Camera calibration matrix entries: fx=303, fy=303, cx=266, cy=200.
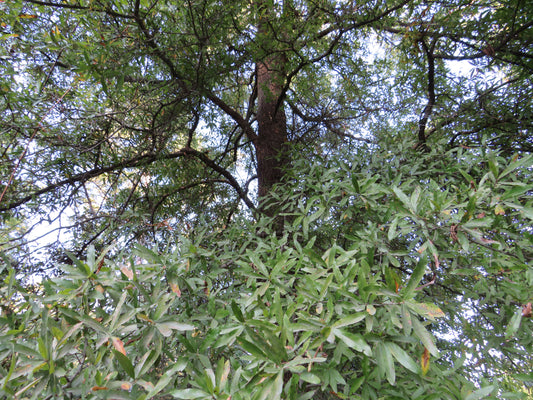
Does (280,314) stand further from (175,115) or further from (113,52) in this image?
(175,115)

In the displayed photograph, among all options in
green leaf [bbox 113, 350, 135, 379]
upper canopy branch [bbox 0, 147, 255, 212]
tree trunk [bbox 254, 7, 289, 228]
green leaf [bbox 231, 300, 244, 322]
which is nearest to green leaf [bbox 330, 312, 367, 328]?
green leaf [bbox 231, 300, 244, 322]

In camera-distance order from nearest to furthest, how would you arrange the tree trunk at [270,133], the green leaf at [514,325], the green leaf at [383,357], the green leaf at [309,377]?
the green leaf at [309,377]
the green leaf at [383,357]
the green leaf at [514,325]
the tree trunk at [270,133]

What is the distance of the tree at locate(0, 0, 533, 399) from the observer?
0.94 m

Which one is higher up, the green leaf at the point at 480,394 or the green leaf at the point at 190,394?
the green leaf at the point at 190,394

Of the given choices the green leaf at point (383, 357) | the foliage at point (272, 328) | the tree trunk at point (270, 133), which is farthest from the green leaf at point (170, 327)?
the tree trunk at point (270, 133)

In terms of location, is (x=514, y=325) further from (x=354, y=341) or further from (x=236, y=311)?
(x=236, y=311)

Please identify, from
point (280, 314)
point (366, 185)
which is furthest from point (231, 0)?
point (280, 314)

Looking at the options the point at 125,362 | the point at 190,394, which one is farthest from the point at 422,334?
the point at 125,362

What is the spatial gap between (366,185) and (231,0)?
179cm

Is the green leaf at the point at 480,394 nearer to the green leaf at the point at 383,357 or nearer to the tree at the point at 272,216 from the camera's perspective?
the tree at the point at 272,216

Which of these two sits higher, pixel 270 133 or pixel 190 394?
pixel 270 133

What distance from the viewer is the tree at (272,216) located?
935 millimetres

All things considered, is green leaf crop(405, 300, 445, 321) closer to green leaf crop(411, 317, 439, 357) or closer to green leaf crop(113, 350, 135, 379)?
green leaf crop(411, 317, 439, 357)

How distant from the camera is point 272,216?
264cm
